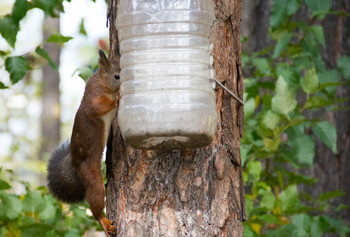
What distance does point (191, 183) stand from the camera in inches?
79.4

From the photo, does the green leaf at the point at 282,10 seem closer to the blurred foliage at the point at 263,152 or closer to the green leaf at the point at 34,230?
the blurred foliage at the point at 263,152

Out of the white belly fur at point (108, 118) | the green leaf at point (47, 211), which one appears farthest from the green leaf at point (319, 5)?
the green leaf at point (47, 211)

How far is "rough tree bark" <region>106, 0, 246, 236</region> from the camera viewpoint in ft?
6.61

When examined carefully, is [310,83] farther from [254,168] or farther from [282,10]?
[282,10]

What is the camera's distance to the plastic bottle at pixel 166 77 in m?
1.83

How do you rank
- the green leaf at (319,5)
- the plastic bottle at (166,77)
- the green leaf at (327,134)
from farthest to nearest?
the green leaf at (319,5) < the green leaf at (327,134) < the plastic bottle at (166,77)

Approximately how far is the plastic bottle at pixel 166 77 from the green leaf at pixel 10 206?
1.40 m

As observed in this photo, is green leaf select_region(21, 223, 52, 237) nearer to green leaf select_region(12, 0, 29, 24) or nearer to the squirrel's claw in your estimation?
the squirrel's claw

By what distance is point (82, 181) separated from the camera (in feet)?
8.22

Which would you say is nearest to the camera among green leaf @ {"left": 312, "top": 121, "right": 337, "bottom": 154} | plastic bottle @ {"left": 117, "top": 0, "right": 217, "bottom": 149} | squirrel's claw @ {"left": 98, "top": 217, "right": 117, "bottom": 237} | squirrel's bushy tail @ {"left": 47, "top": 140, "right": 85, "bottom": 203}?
plastic bottle @ {"left": 117, "top": 0, "right": 217, "bottom": 149}

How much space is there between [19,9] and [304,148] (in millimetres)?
1711

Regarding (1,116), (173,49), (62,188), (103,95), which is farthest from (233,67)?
(1,116)

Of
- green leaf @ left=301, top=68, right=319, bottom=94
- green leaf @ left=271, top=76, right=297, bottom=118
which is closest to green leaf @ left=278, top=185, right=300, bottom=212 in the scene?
A: green leaf @ left=271, top=76, right=297, bottom=118

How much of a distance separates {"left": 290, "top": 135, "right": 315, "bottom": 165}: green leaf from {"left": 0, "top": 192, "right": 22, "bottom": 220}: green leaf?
1.59 metres
